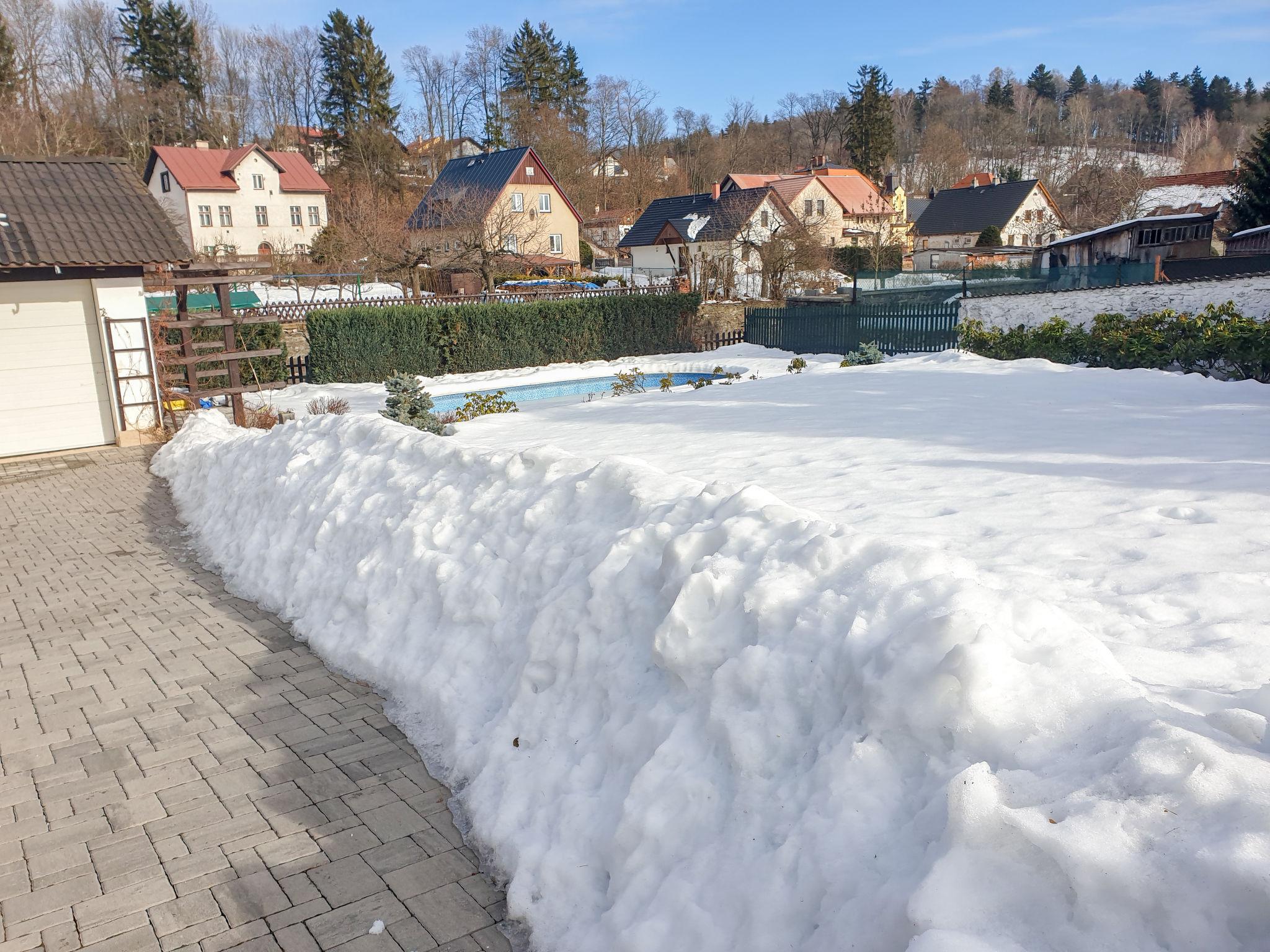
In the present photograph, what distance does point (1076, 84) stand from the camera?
5157 inches

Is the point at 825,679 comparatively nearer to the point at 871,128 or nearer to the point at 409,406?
the point at 409,406

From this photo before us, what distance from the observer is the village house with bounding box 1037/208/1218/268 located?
1187 inches

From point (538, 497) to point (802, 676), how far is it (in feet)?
8.20

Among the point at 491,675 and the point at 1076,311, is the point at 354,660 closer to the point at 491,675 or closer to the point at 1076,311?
the point at 491,675

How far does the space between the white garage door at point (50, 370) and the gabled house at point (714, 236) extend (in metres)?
23.8

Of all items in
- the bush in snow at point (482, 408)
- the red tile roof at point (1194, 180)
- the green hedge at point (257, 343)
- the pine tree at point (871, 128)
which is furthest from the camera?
the pine tree at point (871, 128)

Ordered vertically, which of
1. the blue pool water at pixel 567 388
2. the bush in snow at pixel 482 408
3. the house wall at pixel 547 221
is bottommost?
the blue pool water at pixel 567 388

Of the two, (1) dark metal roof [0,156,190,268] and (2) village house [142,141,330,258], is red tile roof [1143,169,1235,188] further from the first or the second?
(1) dark metal roof [0,156,190,268]

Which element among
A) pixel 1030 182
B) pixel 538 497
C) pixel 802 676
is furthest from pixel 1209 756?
pixel 1030 182

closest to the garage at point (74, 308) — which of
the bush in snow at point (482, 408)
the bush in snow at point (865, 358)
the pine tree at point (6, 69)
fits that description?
the bush in snow at point (482, 408)

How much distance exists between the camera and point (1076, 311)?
1688cm

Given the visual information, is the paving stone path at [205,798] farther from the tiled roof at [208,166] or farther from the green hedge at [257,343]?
the tiled roof at [208,166]

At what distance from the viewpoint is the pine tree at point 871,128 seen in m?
78.6

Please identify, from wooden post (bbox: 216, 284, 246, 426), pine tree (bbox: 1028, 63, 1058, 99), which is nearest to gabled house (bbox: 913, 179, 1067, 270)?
wooden post (bbox: 216, 284, 246, 426)
